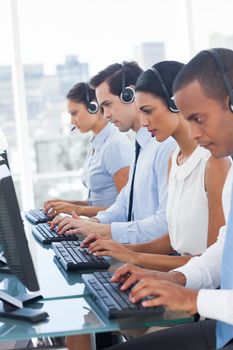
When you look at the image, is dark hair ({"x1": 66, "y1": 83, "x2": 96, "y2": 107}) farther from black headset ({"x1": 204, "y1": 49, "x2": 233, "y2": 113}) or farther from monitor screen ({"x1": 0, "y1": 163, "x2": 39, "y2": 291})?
monitor screen ({"x1": 0, "y1": 163, "x2": 39, "y2": 291})

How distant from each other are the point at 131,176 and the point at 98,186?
0.79 m

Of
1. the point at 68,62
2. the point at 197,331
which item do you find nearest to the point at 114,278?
the point at 197,331

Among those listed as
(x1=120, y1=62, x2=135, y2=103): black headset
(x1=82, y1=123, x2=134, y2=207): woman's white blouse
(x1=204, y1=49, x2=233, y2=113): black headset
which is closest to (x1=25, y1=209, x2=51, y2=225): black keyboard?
(x1=82, y1=123, x2=134, y2=207): woman's white blouse

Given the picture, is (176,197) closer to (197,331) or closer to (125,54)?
(197,331)

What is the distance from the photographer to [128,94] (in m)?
3.17

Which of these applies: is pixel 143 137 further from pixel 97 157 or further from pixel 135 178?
pixel 97 157

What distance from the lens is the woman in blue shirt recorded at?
3.46 metres

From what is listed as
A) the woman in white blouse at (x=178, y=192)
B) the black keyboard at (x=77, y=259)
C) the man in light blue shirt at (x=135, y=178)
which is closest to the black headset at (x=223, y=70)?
the woman in white blouse at (x=178, y=192)

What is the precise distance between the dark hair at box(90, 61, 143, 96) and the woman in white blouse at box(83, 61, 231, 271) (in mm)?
765

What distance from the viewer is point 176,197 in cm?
222

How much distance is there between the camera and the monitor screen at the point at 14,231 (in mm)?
1492

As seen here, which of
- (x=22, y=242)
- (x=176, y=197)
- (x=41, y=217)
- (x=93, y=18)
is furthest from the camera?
(x=93, y=18)

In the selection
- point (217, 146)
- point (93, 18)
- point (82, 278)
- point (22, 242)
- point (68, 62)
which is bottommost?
point (82, 278)

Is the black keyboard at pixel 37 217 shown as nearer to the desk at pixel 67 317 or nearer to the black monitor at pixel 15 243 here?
the desk at pixel 67 317
